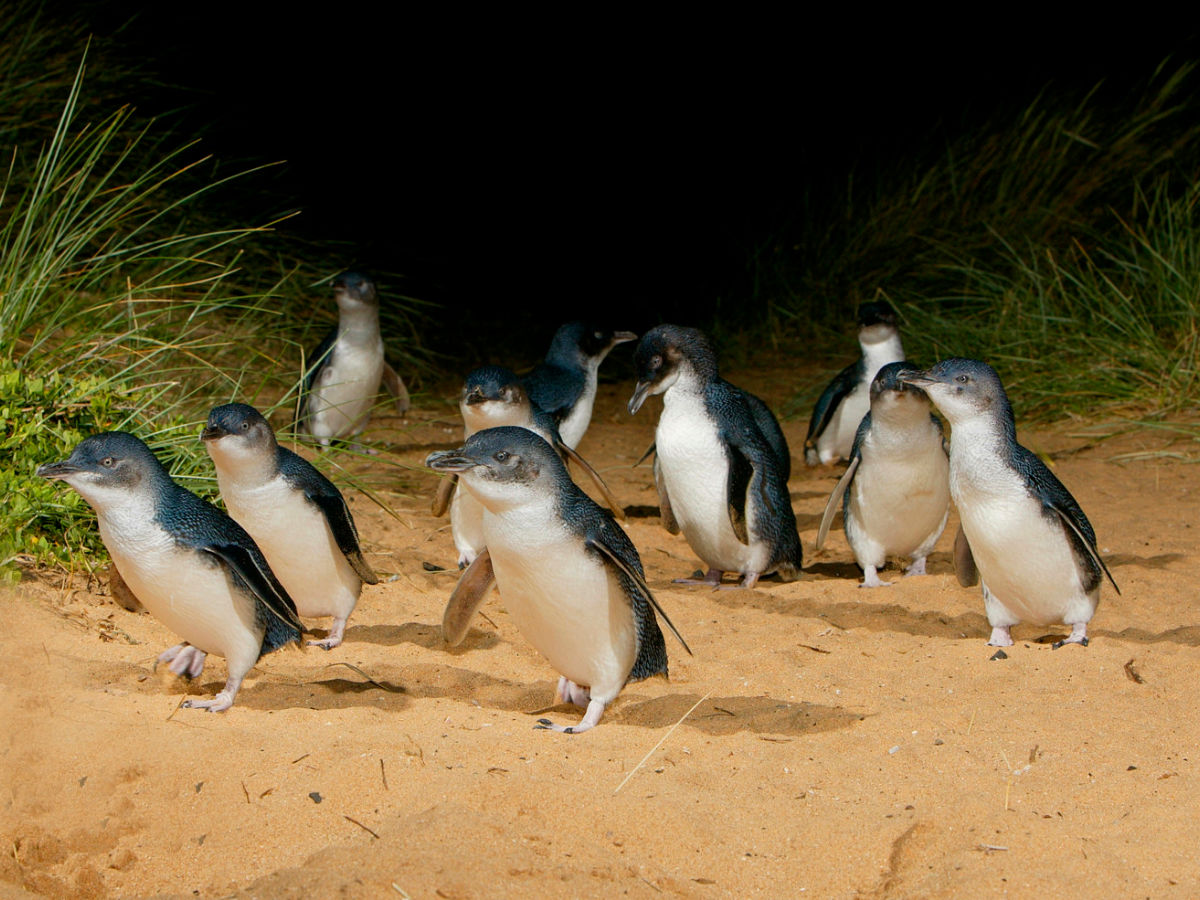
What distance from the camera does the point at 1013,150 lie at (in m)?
9.22

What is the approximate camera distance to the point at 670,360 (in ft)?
16.2

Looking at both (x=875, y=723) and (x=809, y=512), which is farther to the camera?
(x=809, y=512)

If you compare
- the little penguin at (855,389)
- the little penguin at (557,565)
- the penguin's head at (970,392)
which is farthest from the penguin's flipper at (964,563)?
the little penguin at (855,389)

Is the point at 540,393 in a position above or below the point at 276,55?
below

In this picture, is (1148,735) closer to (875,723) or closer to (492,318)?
(875,723)

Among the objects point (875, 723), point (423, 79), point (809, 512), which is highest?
point (423, 79)

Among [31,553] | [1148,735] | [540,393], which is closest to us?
[1148,735]

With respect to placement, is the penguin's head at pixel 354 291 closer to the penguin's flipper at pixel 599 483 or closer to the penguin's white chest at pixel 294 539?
the penguin's flipper at pixel 599 483

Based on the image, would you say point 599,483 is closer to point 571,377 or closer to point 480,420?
point 480,420

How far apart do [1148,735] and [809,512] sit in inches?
122

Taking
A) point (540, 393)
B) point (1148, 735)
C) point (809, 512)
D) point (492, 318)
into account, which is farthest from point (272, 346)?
point (1148, 735)

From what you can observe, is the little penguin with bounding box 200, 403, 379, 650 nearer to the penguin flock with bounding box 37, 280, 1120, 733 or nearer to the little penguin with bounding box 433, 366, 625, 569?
the penguin flock with bounding box 37, 280, 1120, 733

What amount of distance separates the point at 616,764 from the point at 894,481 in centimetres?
215

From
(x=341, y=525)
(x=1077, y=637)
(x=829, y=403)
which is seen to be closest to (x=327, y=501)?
(x=341, y=525)
